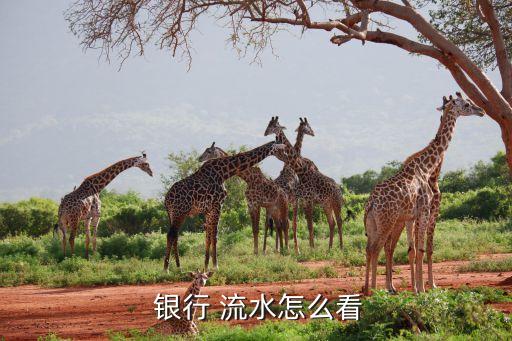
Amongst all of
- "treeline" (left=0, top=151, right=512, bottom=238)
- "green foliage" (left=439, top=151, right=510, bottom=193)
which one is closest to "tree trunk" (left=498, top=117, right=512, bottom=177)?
"treeline" (left=0, top=151, right=512, bottom=238)

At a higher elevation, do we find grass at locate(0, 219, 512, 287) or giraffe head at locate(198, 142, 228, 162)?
giraffe head at locate(198, 142, 228, 162)

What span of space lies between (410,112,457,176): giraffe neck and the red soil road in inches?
76.7

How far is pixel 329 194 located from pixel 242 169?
3101mm

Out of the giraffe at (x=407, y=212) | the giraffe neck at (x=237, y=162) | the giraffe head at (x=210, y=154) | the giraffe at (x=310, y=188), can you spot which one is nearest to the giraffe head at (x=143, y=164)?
the giraffe head at (x=210, y=154)

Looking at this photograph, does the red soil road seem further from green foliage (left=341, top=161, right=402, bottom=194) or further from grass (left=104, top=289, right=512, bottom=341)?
green foliage (left=341, top=161, right=402, bottom=194)

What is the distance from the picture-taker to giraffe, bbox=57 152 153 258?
1811 centimetres

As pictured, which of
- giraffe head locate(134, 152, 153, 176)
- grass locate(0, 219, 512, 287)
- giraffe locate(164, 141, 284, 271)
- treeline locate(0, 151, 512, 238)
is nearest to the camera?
grass locate(0, 219, 512, 287)

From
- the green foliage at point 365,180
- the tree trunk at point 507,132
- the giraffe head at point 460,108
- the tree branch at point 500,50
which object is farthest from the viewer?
the green foliage at point 365,180

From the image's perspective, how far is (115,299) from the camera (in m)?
13.0

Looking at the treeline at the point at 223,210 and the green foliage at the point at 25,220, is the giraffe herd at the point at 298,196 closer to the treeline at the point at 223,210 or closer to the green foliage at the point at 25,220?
the treeline at the point at 223,210

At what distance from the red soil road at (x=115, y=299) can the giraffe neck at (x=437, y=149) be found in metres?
1.95

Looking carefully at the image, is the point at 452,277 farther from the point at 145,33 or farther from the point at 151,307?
the point at 145,33

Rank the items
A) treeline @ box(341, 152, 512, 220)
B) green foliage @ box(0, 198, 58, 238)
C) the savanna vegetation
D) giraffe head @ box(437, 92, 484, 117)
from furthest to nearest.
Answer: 1. green foliage @ box(0, 198, 58, 238)
2. treeline @ box(341, 152, 512, 220)
3. the savanna vegetation
4. giraffe head @ box(437, 92, 484, 117)

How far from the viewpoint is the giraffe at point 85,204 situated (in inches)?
713
